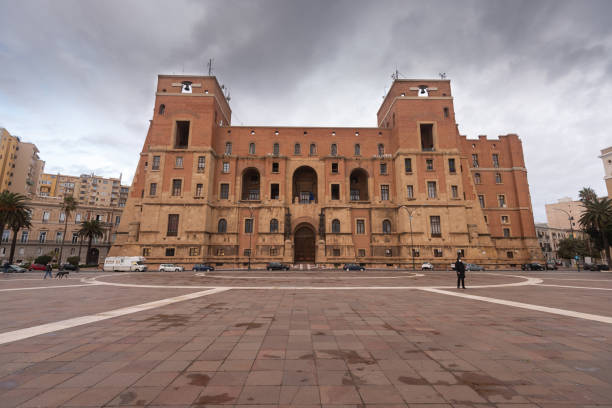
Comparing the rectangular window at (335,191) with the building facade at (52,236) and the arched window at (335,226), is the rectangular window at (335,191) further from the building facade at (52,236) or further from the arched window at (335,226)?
the building facade at (52,236)

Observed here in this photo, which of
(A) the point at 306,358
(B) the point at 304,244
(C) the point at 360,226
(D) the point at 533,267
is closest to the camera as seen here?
(A) the point at 306,358

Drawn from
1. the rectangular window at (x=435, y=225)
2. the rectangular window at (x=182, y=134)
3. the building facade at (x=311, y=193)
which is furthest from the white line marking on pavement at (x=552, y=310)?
the rectangular window at (x=182, y=134)

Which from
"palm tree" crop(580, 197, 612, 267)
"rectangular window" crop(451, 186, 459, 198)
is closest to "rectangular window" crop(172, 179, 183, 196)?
"rectangular window" crop(451, 186, 459, 198)

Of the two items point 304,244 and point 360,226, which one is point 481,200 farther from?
point 304,244

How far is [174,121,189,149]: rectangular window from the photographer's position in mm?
41688

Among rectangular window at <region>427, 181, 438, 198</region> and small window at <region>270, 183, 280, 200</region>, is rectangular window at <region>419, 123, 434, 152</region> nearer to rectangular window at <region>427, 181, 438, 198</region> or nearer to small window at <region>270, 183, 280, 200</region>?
rectangular window at <region>427, 181, 438, 198</region>

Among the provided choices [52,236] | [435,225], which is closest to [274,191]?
[435,225]

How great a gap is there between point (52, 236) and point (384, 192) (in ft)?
210

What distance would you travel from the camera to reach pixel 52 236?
5503cm

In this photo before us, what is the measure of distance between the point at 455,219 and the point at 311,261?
68.9ft

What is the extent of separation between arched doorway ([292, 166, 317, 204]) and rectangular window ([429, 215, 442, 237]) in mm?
16972

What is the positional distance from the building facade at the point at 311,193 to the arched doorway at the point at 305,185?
0.54 ft

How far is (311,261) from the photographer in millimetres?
40938

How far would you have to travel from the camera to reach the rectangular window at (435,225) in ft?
125
